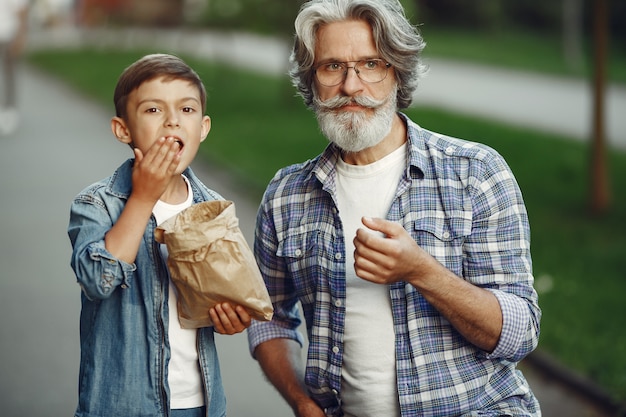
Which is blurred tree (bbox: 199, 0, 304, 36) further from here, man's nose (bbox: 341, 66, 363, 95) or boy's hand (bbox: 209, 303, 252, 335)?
boy's hand (bbox: 209, 303, 252, 335)

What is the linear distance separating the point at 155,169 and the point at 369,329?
0.80 metres

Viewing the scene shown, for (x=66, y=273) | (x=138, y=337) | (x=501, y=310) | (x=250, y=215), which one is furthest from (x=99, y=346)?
(x=250, y=215)

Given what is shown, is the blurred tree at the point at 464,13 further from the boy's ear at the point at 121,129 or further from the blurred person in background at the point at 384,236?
the boy's ear at the point at 121,129

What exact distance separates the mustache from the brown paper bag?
0.53m

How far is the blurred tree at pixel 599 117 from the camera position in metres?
9.80

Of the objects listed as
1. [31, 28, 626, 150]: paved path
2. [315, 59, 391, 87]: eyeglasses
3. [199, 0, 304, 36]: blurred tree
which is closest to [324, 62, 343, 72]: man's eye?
[315, 59, 391, 87]: eyeglasses

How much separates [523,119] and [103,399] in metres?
14.3

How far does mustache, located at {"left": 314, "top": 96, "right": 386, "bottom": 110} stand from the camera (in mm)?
3164

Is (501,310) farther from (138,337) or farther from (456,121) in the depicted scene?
(456,121)

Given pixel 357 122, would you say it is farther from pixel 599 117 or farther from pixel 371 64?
pixel 599 117

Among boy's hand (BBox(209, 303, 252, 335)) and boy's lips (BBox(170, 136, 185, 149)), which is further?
boy's lips (BBox(170, 136, 185, 149))

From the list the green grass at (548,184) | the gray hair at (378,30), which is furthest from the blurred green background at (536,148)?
the gray hair at (378,30)

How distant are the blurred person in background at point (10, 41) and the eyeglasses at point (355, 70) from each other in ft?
42.2

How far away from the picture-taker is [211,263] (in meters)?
2.74
